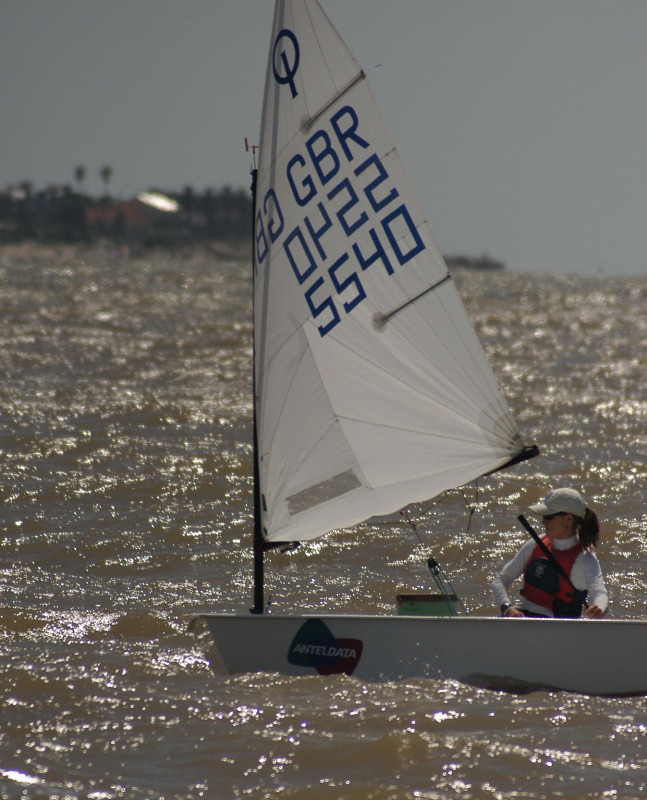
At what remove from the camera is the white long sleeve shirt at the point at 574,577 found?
4520mm

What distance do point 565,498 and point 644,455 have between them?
19.7ft

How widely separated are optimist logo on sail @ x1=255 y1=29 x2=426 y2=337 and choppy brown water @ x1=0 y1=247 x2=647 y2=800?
177 cm

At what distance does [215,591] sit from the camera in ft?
21.3

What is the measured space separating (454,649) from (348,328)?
1.49m

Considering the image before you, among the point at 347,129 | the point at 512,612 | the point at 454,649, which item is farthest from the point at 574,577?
the point at 347,129

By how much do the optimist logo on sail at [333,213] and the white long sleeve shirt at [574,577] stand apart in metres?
1.34

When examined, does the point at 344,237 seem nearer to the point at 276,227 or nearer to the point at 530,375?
the point at 276,227

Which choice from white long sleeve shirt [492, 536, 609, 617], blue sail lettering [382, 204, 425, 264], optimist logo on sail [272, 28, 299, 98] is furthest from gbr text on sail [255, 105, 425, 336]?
white long sleeve shirt [492, 536, 609, 617]

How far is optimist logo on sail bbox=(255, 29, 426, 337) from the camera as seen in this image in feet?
15.8

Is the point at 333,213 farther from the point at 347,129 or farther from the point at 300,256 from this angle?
the point at 347,129

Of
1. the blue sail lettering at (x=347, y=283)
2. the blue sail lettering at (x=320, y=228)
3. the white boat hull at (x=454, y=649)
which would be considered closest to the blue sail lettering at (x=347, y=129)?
the blue sail lettering at (x=320, y=228)

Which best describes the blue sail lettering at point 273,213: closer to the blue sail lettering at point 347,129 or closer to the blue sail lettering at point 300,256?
the blue sail lettering at point 300,256

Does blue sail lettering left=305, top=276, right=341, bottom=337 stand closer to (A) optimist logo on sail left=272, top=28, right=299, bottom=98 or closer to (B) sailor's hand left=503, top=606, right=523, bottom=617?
(A) optimist logo on sail left=272, top=28, right=299, bottom=98

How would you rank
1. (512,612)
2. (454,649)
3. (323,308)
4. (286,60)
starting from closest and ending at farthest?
(454,649) → (512,612) → (286,60) → (323,308)
